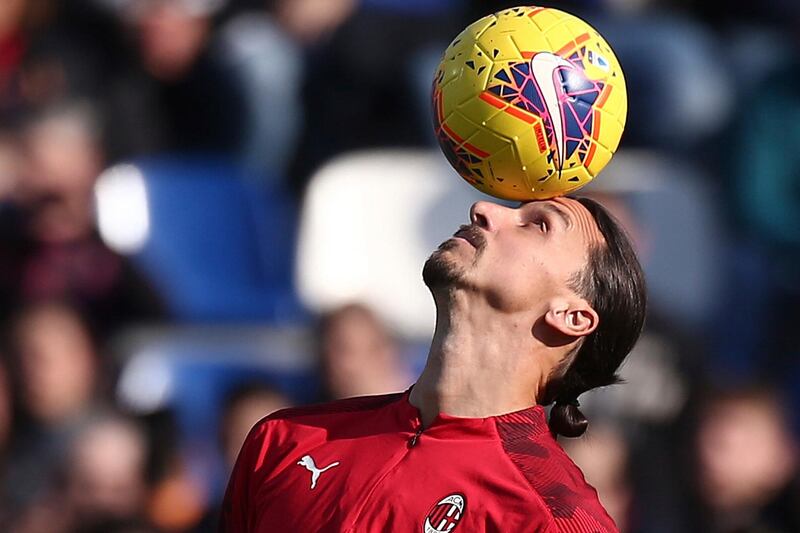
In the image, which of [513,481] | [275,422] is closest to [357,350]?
[275,422]

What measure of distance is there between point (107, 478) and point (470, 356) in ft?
9.94

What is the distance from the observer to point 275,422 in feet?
12.7

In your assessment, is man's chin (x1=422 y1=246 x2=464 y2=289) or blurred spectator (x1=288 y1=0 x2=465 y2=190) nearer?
man's chin (x1=422 y1=246 x2=464 y2=289)

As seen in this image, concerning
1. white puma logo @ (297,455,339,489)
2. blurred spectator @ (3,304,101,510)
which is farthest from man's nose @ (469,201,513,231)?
blurred spectator @ (3,304,101,510)

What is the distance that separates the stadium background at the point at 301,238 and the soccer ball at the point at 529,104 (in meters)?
2.40

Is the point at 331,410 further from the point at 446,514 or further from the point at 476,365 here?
the point at 446,514

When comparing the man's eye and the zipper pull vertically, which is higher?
the man's eye

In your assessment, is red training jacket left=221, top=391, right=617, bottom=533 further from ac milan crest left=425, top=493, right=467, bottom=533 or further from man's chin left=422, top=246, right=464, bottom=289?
man's chin left=422, top=246, right=464, bottom=289

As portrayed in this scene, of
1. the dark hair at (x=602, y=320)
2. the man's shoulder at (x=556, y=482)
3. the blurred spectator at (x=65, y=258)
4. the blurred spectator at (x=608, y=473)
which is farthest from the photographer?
the blurred spectator at (x=65, y=258)

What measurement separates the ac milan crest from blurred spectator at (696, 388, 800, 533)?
304 cm

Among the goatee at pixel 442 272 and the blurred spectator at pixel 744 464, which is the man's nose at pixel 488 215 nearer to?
the goatee at pixel 442 272

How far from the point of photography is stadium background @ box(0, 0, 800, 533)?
6.38m

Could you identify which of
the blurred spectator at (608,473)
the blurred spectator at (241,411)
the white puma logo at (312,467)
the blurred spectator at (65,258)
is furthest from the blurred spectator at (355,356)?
the white puma logo at (312,467)

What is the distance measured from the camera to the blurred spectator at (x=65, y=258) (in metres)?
7.06
